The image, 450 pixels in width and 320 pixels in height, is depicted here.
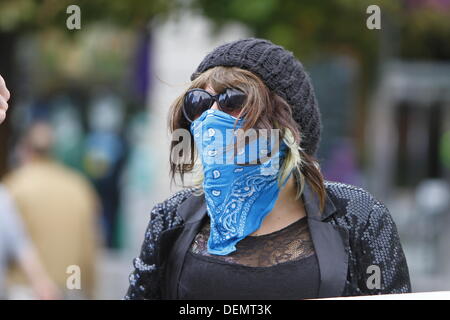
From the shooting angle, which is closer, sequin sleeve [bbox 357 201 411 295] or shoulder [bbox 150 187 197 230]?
sequin sleeve [bbox 357 201 411 295]

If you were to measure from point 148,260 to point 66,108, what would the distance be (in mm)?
9849

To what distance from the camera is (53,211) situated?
606 centimetres

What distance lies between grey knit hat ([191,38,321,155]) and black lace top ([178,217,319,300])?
0.26 metres

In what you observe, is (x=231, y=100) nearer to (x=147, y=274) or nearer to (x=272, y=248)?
(x=272, y=248)

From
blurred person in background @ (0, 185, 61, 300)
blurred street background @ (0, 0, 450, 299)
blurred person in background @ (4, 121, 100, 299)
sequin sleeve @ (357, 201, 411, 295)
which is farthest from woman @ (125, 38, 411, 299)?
blurred person in background @ (4, 121, 100, 299)

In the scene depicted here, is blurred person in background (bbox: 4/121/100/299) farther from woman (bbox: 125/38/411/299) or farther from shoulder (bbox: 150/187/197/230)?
woman (bbox: 125/38/411/299)

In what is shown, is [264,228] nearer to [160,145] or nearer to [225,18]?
[225,18]

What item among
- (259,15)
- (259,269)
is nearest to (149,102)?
(259,15)

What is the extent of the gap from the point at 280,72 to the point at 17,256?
3.55 m

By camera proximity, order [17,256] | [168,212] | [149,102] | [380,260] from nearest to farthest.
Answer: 1. [380,260]
2. [168,212]
3. [17,256]
4. [149,102]

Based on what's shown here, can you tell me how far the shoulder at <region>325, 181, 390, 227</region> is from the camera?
2301 millimetres

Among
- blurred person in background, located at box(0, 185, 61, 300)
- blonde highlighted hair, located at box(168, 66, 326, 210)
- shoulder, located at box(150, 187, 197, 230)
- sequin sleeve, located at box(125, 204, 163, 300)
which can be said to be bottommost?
blurred person in background, located at box(0, 185, 61, 300)

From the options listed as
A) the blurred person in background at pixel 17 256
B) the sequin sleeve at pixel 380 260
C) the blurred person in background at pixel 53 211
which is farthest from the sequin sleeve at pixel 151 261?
the blurred person in background at pixel 53 211
